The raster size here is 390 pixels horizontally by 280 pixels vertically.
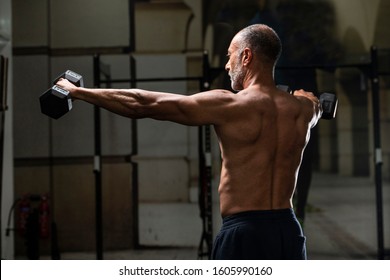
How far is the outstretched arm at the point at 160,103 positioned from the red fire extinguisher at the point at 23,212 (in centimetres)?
198

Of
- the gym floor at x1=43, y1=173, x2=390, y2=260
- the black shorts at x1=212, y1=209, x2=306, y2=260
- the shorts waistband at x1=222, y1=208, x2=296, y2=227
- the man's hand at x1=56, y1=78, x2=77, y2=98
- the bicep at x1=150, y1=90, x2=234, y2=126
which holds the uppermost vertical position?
the man's hand at x1=56, y1=78, x2=77, y2=98

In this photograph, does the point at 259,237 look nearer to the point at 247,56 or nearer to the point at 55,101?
the point at 247,56

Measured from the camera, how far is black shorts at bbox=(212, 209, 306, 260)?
194 cm

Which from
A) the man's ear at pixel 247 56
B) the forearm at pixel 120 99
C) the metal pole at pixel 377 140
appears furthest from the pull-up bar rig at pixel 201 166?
the forearm at pixel 120 99

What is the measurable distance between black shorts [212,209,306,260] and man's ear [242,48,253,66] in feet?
1.61

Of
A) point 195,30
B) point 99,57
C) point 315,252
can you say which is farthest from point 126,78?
point 315,252

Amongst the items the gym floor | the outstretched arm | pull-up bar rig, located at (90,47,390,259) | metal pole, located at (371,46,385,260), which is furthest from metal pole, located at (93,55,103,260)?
the outstretched arm

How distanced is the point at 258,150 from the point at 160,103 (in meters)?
0.35

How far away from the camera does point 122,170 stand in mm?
4020

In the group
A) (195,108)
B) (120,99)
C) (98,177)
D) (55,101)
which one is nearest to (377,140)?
(98,177)

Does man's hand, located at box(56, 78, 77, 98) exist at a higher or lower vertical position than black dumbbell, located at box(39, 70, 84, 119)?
higher

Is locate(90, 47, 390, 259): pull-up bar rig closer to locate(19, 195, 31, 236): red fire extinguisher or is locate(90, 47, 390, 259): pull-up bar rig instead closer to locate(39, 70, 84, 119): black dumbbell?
locate(19, 195, 31, 236): red fire extinguisher

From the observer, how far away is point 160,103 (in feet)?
6.13
